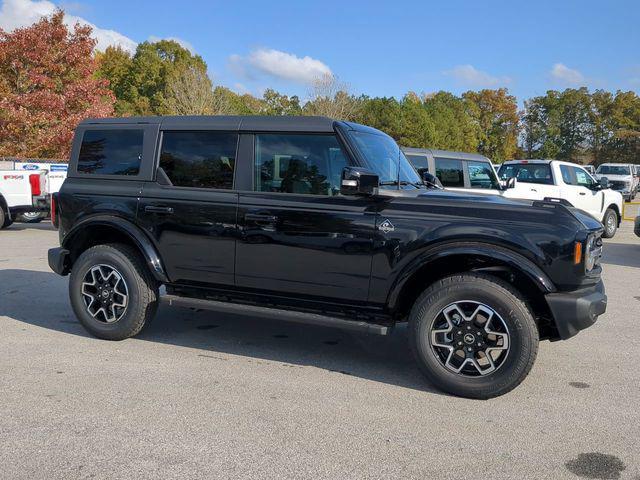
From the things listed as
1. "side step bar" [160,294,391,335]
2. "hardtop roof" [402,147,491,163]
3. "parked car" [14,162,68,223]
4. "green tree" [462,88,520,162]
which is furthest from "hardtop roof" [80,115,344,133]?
"green tree" [462,88,520,162]

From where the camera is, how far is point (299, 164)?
454 centimetres

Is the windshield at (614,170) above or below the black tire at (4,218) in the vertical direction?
above

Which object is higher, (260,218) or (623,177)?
(623,177)

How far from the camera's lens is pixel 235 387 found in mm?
4172

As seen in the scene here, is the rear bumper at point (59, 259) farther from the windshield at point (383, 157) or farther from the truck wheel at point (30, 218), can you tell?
the truck wheel at point (30, 218)

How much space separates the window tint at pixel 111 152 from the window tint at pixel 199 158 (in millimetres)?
288

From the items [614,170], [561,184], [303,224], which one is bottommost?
[303,224]

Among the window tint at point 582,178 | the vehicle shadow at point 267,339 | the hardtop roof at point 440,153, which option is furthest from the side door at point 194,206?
the window tint at point 582,178

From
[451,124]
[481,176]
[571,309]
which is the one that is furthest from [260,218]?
[451,124]

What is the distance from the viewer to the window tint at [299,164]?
14.5ft

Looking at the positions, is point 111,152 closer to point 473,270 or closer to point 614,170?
point 473,270

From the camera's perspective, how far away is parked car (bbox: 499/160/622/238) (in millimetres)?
13531

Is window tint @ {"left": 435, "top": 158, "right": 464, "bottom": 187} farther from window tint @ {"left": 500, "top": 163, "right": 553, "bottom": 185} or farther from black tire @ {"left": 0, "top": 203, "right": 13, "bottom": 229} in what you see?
black tire @ {"left": 0, "top": 203, "right": 13, "bottom": 229}

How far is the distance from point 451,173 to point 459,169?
198mm
